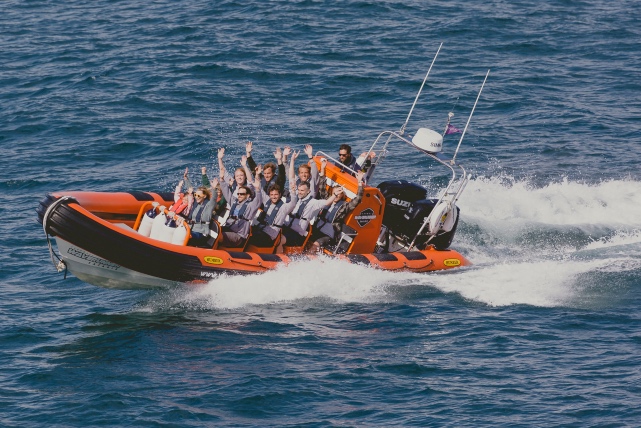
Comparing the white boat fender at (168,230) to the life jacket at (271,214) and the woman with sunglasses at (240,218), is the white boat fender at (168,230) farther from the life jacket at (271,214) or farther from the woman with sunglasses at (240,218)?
the life jacket at (271,214)

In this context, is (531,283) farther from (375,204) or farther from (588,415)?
(588,415)

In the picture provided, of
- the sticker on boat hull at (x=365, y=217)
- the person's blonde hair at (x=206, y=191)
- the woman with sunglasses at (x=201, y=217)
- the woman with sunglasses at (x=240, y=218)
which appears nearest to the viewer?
the woman with sunglasses at (x=201, y=217)

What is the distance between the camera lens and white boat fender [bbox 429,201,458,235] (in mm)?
16344

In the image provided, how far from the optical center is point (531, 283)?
15.5 metres

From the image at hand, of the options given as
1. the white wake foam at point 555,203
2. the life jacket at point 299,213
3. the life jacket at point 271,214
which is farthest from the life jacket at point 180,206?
the white wake foam at point 555,203

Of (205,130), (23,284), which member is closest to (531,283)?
(23,284)

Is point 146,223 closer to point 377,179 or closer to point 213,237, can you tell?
point 213,237

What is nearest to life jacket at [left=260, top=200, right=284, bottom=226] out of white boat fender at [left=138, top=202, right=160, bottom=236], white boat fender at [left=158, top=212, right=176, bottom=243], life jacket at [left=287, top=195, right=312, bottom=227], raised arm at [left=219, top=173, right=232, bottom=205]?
life jacket at [left=287, top=195, right=312, bottom=227]

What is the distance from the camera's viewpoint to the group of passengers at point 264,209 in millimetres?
15125

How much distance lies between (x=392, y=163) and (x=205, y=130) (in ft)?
14.2

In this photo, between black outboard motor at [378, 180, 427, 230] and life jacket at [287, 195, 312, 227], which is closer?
life jacket at [287, 195, 312, 227]

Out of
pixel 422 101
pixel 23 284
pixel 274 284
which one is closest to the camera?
pixel 274 284

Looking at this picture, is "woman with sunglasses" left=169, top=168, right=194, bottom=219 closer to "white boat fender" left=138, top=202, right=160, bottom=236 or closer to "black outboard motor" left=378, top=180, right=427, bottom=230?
"white boat fender" left=138, top=202, right=160, bottom=236

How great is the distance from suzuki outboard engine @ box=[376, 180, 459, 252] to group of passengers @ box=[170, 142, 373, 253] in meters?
1.01
